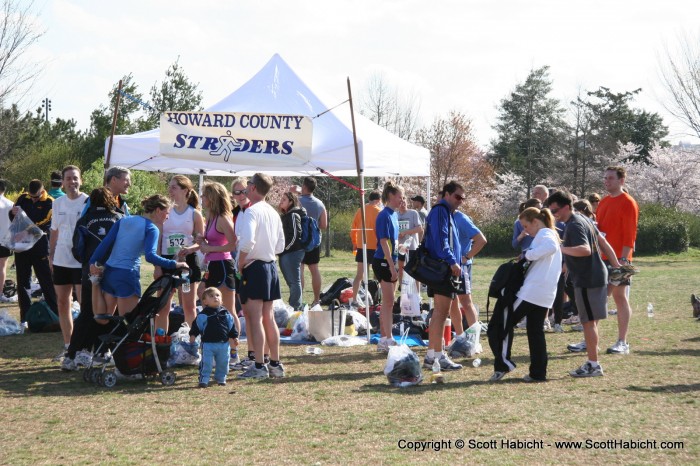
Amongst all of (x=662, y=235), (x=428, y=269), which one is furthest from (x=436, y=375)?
(x=662, y=235)

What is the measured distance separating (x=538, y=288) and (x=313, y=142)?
4.21 metres

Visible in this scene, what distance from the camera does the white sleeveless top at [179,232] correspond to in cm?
878

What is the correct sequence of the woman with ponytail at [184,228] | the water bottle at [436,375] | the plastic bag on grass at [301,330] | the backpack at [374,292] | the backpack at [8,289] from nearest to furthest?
1. the water bottle at [436,375]
2. the woman with ponytail at [184,228]
3. the plastic bag on grass at [301,330]
4. the backpack at [374,292]
5. the backpack at [8,289]

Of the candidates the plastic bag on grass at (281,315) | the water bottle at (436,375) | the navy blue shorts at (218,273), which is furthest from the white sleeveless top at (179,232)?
the water bottle at (436,375)

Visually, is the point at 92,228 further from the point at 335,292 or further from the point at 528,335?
the point at 335,292

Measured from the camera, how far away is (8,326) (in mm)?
10758

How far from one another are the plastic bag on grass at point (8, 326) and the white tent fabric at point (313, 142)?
8.79 feet

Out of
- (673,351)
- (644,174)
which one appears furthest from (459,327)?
(644,174)

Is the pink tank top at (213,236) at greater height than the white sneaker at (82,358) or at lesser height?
greater

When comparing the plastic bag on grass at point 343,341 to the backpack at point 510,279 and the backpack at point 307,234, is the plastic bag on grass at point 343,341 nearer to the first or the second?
the backpack at point 307,234

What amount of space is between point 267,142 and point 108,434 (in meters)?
5.43

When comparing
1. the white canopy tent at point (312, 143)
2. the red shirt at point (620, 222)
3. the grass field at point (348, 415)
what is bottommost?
the grass field at point (348, 415)

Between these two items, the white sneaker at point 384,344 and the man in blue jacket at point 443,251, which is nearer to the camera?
the man in blue jacket at point 443,251

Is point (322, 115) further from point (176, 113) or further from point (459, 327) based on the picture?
point (459, 327)
